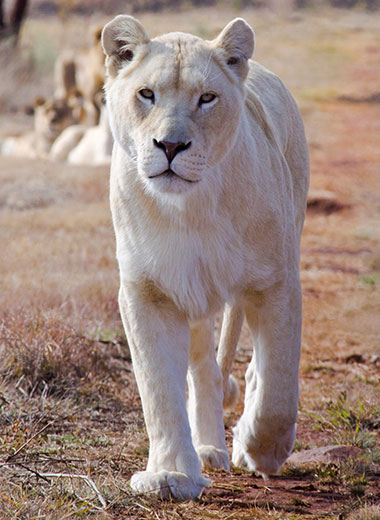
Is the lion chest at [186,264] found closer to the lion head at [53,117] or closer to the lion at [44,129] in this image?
the lion at [44,129]

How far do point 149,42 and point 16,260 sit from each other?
431 centimetres

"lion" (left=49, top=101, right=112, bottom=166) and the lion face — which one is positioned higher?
the lion face

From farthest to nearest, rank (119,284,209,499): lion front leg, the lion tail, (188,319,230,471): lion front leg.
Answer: the lion tail → (188,319,230,471): lion front leg → (119,284,209,499): lion front leg

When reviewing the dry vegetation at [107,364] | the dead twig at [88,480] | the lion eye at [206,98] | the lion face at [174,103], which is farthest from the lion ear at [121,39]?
the dead twig at [88,480]

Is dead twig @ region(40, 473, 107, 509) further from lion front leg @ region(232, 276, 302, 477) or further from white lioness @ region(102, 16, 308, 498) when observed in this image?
lion front leg @ region(232, 276, 302, 477)

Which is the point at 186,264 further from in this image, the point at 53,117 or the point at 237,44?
the point at 53,117

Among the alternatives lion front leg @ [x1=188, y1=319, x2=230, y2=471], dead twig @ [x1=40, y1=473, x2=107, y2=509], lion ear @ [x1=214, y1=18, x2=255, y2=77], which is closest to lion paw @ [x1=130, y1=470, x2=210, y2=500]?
dead twig @ [x1=40, y1=473, x2=107, y2=509]

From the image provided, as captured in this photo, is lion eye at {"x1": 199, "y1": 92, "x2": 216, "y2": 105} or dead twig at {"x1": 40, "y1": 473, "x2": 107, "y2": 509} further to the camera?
lion eye at {"x1": 199, "y1": 92, "x2": 216, "y2": 105}

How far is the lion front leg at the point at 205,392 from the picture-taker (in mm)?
4254

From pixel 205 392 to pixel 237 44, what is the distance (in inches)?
65.7

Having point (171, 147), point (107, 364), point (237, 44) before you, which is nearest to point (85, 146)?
point (107, 364)

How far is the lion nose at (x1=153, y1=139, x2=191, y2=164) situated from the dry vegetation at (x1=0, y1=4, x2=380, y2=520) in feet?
3.95

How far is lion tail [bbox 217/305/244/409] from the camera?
14.9 ft

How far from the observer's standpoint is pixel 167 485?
Result: 3.37m
